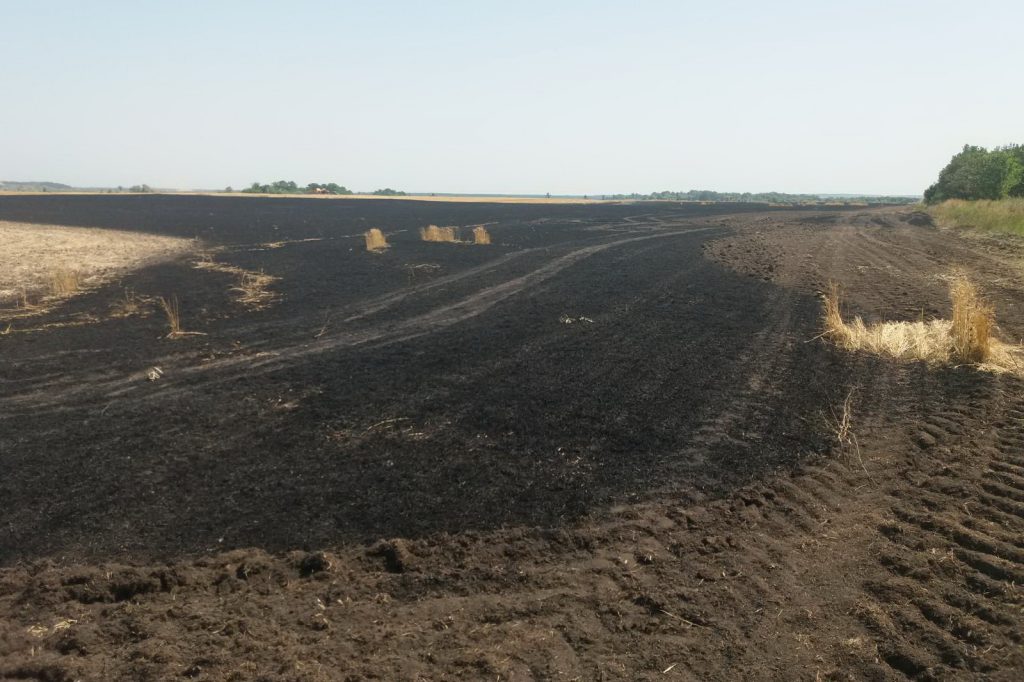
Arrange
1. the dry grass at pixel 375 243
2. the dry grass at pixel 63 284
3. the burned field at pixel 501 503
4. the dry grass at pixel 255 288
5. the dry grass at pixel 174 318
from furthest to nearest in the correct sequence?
the dry grass at pixel 375 243
the dry grass at pixel 63 284
the dry grass at pixel 255 288
the dry grass at pixel 174 318
the burned field at pixel 501 503

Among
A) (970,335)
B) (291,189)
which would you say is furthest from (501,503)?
Answer: (291,189)

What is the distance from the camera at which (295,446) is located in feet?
17.4

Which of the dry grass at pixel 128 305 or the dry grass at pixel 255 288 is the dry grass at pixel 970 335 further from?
the dry grass at pixel 128 305

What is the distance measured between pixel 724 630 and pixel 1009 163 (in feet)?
173

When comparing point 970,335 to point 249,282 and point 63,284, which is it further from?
point 63,284

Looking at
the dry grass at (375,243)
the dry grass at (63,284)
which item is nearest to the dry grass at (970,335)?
the dry grass at (63,284)

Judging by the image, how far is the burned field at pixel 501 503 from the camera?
290 cm

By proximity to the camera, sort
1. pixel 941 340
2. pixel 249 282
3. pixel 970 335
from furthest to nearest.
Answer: pixel 249 282
pixel 941 340
pixel 970 335

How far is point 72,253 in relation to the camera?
18375 mm

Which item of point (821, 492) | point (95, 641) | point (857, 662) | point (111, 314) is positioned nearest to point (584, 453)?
point (821, 492)

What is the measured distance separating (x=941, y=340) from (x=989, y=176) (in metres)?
47.4

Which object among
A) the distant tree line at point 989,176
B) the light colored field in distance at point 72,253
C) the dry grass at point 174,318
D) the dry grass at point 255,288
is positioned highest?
the distant tree line at point 989,176

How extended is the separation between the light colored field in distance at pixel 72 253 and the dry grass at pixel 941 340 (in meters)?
15.4

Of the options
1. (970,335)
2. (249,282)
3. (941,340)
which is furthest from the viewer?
(249,282)
